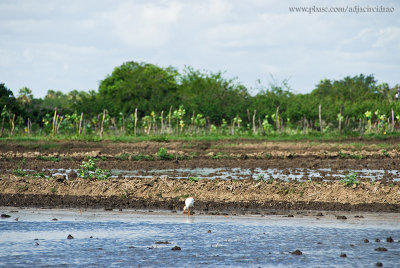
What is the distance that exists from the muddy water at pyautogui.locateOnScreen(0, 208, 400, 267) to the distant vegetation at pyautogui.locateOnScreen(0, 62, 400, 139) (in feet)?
92.0

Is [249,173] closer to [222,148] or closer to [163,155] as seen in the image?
[163,155]

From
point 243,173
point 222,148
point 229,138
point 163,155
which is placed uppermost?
point 229,138

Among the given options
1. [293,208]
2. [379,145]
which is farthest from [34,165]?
[379,145]

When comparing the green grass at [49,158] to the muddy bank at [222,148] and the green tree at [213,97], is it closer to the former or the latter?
the muddy bank at [222,148]

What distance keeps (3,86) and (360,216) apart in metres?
41.7

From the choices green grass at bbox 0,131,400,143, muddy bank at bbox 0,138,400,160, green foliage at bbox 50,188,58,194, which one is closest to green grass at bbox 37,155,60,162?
muddy bank at bbox 0,138,400,160

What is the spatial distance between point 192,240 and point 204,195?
15.7 ft

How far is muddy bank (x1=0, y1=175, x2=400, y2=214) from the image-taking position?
13.5 m

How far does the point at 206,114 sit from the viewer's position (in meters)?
46.9

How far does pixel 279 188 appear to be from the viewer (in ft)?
47.7

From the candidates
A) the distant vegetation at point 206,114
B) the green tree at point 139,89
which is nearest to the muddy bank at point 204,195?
the distant vegetation at point 206,114

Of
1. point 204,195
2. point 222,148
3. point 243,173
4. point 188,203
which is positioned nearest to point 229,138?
point 222,148

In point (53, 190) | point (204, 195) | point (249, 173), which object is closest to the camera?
point (204, 195)

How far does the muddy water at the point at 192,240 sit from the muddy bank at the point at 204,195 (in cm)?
111
